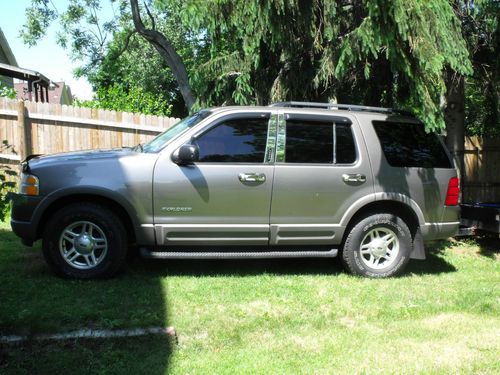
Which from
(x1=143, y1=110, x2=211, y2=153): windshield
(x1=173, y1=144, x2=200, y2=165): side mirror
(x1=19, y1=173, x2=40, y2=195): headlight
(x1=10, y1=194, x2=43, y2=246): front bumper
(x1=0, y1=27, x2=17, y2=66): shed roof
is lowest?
(x1=10, y1=194, x2=43, y2=246): front bumper

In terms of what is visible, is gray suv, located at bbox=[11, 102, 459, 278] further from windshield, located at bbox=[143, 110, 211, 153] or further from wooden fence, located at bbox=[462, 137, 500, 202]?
wooden fence, located at bbox=[462, 137, 500, 202]

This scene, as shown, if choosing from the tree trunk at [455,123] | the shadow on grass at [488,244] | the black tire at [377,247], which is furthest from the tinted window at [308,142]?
the tree trunk at [455,123]

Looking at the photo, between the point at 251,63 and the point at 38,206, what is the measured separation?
4.03 m

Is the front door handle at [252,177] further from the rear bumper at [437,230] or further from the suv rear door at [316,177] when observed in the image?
the rear bumper at [437,230]

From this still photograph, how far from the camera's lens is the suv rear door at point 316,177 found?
5.71 metres

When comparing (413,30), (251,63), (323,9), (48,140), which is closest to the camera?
(413,30)

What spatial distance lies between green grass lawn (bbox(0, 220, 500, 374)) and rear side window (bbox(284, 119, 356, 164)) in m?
1.39

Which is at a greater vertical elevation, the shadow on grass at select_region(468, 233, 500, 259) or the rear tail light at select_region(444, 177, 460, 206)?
the rear tail light at select_region(444, 177, 460, 206)

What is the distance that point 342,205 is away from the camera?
584 centimetres

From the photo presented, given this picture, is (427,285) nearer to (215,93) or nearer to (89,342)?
(89,342)

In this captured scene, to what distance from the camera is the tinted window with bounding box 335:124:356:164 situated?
19.4 ft

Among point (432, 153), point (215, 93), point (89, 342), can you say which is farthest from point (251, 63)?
point (89, 342)

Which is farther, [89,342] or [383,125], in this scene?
[383,125]

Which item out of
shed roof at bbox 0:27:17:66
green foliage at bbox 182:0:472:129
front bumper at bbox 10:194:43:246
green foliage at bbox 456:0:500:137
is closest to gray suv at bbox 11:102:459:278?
front bumper at bbox 10:194:43:246
